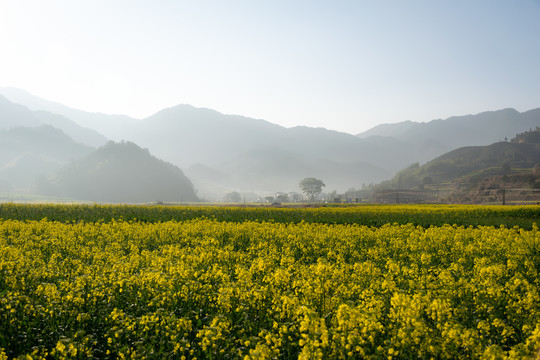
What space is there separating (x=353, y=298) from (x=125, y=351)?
15.8ft

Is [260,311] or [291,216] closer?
[260,311]

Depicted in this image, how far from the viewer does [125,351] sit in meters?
5.39

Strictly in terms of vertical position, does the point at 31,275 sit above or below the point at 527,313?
above

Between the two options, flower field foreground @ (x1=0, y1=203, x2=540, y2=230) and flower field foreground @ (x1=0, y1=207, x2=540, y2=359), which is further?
flower field foreground @ (x1=0, y1=203, x2=540, y2=230)

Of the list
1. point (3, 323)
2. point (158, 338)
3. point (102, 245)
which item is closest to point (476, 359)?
point (158, 338)

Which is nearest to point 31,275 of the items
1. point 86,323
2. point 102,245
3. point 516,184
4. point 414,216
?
point 86,323

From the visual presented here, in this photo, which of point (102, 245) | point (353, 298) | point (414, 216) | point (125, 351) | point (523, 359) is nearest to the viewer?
point (523, 359)

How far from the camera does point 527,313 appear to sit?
7.27m

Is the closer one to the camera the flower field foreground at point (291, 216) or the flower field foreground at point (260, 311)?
the flower field foreground at point (260, 311)

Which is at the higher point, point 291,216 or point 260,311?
point 291,216

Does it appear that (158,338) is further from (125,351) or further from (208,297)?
(208,297)

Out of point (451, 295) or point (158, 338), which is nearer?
point (158, 338)

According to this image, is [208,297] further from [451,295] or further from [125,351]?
[451,295]

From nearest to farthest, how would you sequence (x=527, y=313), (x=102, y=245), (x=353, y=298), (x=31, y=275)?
(x=527, y=313) → (x=353, y=298) → (x=31, y=275) → (x=102, y=245)
